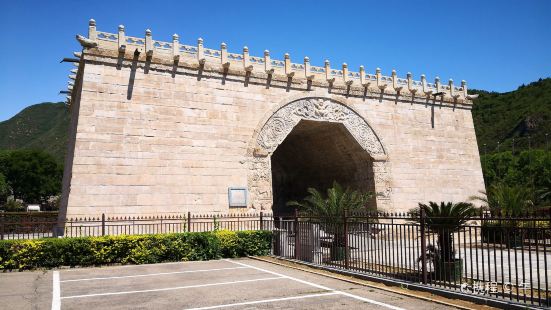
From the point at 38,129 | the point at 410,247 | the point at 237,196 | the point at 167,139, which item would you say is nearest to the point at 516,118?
the point at 237,196

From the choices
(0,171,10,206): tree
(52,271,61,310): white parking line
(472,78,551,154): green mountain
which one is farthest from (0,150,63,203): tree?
Answer: (472,78,551,154): green mountain

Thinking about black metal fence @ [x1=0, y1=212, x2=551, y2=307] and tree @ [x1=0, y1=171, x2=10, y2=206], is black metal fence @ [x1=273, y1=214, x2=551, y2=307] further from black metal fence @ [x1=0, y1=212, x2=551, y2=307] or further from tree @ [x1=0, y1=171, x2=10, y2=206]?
tree @ [x1=0, y1=171, x2=10, y2=206]

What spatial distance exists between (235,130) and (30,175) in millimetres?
41147

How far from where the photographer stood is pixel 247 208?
17.2 meters

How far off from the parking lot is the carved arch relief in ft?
22.4

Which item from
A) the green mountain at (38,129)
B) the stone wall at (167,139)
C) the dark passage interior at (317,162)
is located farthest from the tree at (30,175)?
the stone wall at (167,139)

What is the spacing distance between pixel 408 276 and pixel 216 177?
949cm

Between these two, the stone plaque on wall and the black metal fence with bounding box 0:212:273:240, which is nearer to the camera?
the black metal fence with bounding box 0:212:273:240

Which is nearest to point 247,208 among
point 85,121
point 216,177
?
point 216,177

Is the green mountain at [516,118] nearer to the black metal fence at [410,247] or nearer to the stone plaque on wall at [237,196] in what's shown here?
the stone plaque on wall at [237,196]

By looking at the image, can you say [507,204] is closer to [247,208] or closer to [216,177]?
[247,208]

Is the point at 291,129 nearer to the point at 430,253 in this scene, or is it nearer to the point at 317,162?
the point at 317,162

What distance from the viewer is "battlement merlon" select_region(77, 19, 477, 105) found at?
15.9 metres

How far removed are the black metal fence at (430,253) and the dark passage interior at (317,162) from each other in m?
7.04
